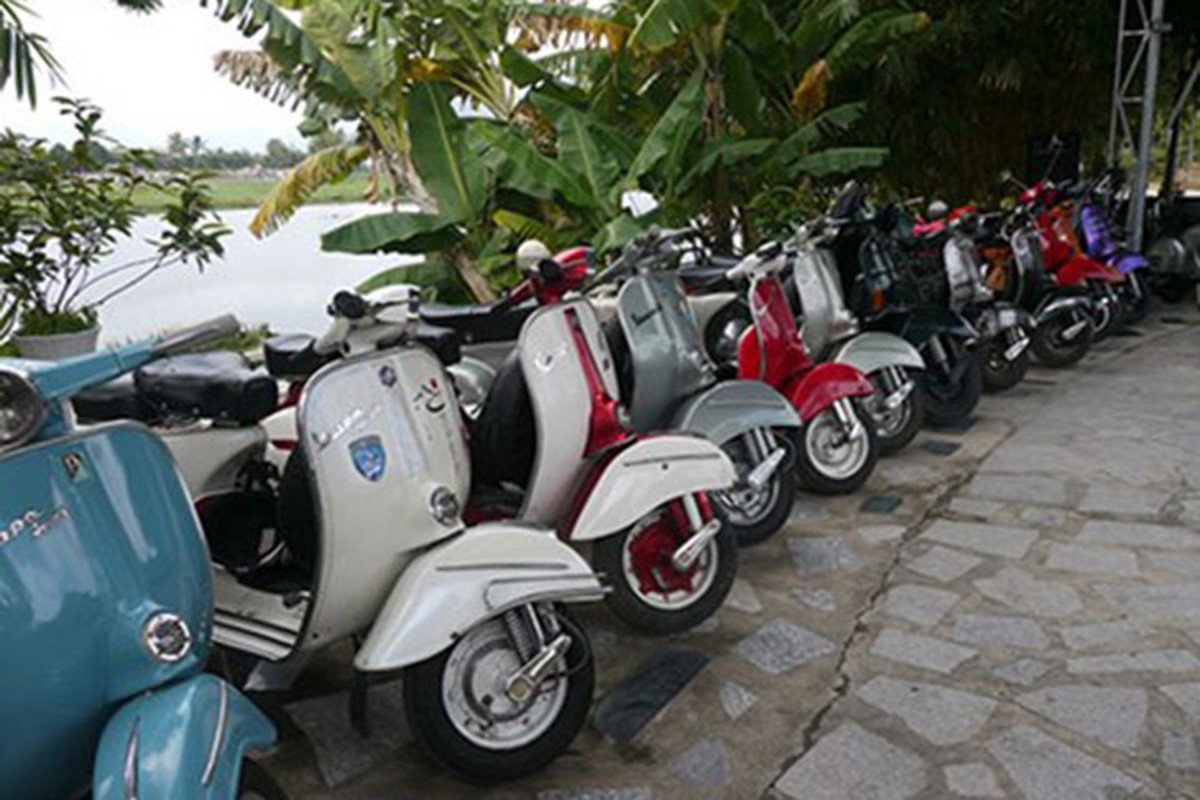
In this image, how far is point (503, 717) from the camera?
6.56 feet

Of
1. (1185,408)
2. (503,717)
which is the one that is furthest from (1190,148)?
(503,717)

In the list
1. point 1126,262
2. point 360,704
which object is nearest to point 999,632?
point 360,704

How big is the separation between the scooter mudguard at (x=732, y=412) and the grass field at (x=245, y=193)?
3.25 metres

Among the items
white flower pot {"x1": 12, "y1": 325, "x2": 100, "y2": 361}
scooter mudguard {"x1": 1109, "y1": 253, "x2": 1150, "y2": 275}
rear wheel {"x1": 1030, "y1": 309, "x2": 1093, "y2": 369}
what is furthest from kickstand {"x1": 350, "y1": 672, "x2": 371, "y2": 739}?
scooter mudguard {"x1": 1109, "y1": 253, "x2": 1150, "y2": 275}

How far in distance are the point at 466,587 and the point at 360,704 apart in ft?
1.40

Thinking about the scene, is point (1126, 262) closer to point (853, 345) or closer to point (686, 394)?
point (853, 345)

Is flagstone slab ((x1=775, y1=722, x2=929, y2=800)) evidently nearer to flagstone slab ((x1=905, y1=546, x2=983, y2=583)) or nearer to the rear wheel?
flagstone slab ((x1=905, y1=546, x2=983, y2=583))

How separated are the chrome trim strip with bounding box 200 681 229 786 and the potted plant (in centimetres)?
433

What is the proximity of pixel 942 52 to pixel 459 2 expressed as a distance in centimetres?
501

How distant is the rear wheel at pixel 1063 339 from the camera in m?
5.52

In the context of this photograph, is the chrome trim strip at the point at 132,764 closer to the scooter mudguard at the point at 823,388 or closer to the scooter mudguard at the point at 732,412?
the scooter mudguard at the point at 732,412

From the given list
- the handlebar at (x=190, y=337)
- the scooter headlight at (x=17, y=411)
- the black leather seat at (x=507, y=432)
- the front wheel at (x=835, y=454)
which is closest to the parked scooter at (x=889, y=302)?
the front wheel at (x=835, y=454)

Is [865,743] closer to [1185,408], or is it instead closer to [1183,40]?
[1185,408]

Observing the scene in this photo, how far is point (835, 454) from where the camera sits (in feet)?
12.0
